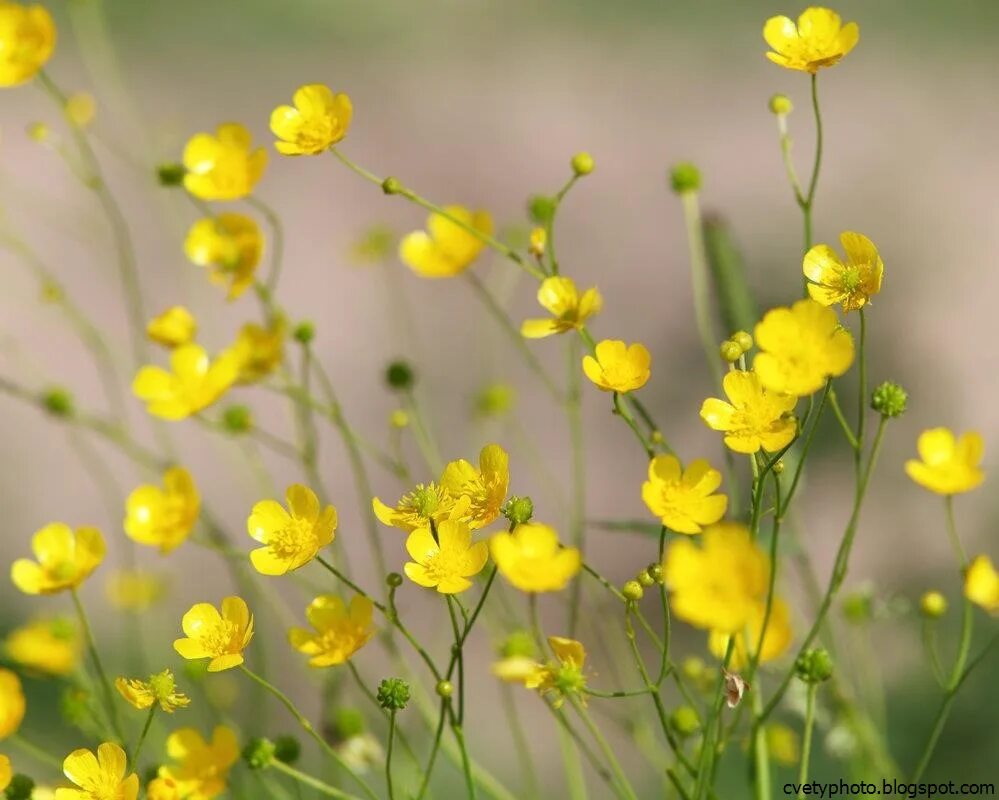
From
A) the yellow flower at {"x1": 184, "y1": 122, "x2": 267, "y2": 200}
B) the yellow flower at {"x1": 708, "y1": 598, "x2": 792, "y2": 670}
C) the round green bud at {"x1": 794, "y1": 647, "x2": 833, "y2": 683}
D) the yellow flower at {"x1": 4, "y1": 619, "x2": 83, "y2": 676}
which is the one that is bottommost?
the yellow flower at {"x1": 4, "y1": 619, "x2": 83, "y2": 676}

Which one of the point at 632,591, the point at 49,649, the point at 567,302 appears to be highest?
the point at 567,302

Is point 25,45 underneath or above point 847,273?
above

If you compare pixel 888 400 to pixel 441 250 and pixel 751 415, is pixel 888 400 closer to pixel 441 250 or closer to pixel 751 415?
pixel 751 415

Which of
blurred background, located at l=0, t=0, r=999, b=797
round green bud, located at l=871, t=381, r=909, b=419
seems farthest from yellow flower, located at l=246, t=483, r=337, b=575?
blurred background, located at l=0, t=0, r=999, b=797

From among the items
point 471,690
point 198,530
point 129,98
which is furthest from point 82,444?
point 129,98

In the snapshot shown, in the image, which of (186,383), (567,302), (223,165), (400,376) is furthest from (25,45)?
(567,302)

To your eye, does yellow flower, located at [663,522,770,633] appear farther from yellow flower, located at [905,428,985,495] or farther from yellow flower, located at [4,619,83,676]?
yellow flower, located at [4,619,83,676]
